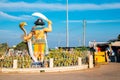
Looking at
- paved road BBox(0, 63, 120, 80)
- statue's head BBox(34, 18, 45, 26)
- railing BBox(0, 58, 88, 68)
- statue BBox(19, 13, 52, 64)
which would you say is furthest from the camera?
statue's head BBox(34, 18, 45, 26)

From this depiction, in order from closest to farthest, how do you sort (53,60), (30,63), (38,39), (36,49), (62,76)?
(62,76)
(30,63)
(53,60)
(38,39)
(36,49)

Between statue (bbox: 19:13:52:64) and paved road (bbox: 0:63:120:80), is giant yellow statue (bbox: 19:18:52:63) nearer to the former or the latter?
statue (bbox: 19:13:52:64)

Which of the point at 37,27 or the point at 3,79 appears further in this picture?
the point at 37,27

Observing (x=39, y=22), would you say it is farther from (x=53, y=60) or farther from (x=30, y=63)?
(x=30, y=63)

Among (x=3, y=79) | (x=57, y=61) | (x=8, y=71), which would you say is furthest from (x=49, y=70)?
(x=3, y=79)

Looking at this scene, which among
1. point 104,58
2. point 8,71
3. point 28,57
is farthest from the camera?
point 104,58

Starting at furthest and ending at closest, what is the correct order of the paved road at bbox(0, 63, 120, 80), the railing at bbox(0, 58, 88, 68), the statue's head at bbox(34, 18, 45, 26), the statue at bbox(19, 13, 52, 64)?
the statue's head at bbox(34, 18, 45, 26) < the statue at bbox(19, 13, 52, 64) < the railing at bbox(0, 58, 88, 68) < the paved road at bbox(0, 63, 120, 80)

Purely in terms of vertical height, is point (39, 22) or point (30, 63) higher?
point (39, 22)

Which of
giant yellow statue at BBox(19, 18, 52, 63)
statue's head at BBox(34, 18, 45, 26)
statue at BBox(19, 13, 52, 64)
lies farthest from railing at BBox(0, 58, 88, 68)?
statue's head at BBox(34, 18, 45, 26)

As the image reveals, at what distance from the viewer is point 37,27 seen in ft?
74.4

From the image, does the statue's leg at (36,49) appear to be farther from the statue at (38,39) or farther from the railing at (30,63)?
the railing at (30,63)

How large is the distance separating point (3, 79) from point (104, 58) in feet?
53.8

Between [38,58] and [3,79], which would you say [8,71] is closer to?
[38,58]

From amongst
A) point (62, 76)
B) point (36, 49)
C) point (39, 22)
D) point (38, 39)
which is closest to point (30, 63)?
point (36, 49)
